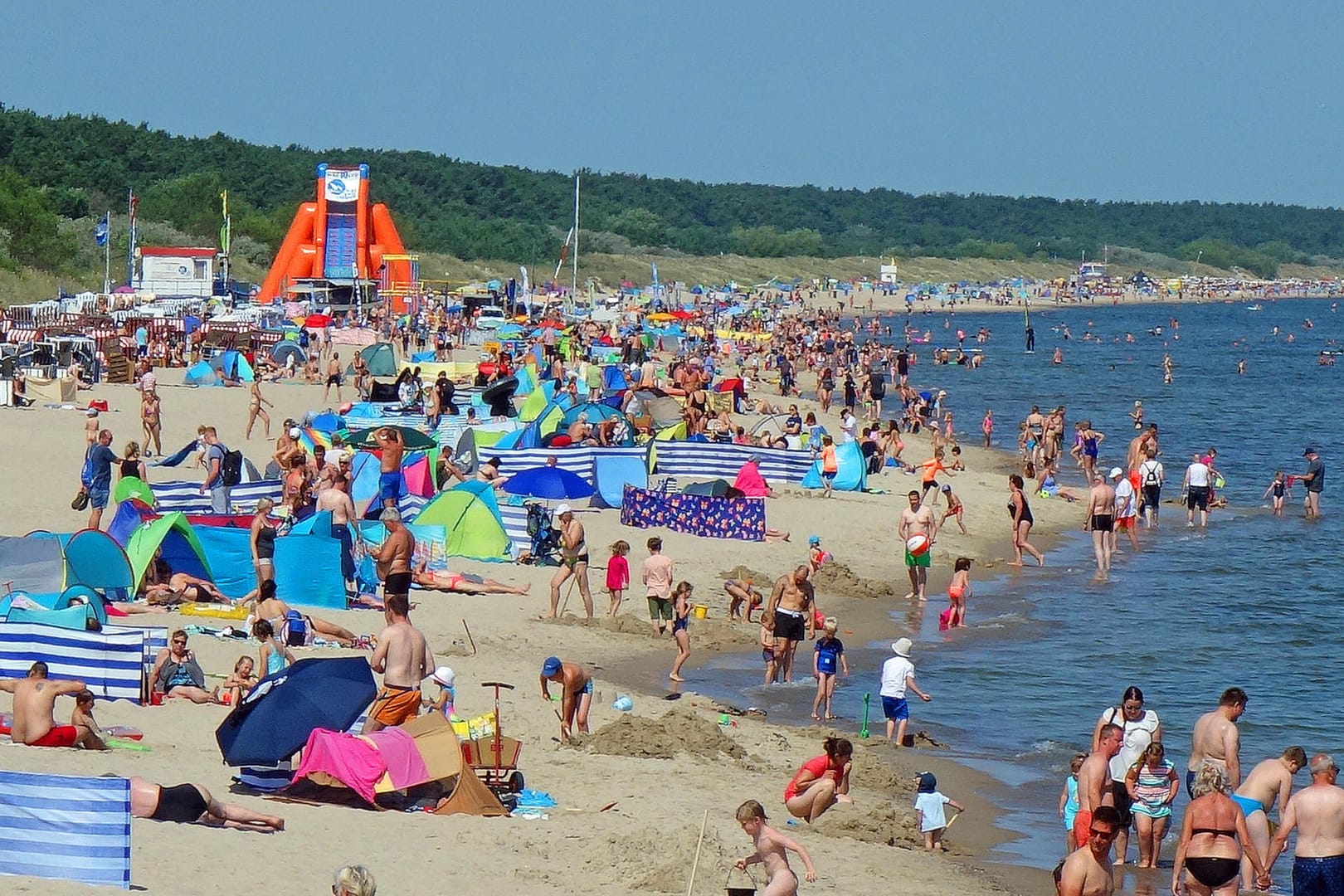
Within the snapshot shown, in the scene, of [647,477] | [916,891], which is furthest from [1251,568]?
[916,891]

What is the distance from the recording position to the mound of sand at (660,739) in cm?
1136

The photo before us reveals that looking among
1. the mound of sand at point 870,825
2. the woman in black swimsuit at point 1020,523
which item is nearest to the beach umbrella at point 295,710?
the mound of sand at point 870,825

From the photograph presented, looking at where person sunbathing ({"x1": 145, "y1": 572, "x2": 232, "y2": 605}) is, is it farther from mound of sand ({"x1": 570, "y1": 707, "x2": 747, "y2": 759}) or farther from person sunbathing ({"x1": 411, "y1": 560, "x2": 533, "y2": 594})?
mound of sand ({"x1": 570, "y1": 707, "x2": 747, "y2": 759})

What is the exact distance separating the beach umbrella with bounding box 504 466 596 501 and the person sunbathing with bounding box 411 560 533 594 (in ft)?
11.6

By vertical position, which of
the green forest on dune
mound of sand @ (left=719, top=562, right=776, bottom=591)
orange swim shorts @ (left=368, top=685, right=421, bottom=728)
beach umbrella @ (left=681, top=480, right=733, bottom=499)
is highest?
the green forest on dune

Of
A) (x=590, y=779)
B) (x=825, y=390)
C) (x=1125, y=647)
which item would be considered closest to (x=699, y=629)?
(x=1125, y=647)

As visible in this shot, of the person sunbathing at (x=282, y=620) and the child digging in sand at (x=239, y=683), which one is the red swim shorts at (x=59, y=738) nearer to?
the child digging in sand at (x=239, y=683)

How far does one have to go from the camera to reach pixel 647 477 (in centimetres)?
2081

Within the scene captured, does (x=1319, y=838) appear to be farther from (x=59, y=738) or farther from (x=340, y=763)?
(x=59, y=738)

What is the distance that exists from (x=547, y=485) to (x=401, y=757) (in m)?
10.4

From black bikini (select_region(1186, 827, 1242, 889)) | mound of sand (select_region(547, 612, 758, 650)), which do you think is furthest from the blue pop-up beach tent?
black bikini (select_region(1186, 827, 1242, 889))

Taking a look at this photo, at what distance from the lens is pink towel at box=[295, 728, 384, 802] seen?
30.6ft

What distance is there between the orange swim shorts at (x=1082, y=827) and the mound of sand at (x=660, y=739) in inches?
116

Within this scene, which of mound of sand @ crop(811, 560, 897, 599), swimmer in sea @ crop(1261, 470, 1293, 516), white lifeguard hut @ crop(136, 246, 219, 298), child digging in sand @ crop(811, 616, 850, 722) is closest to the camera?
child digging in sand @ crop(811, 616, 850, 722)
